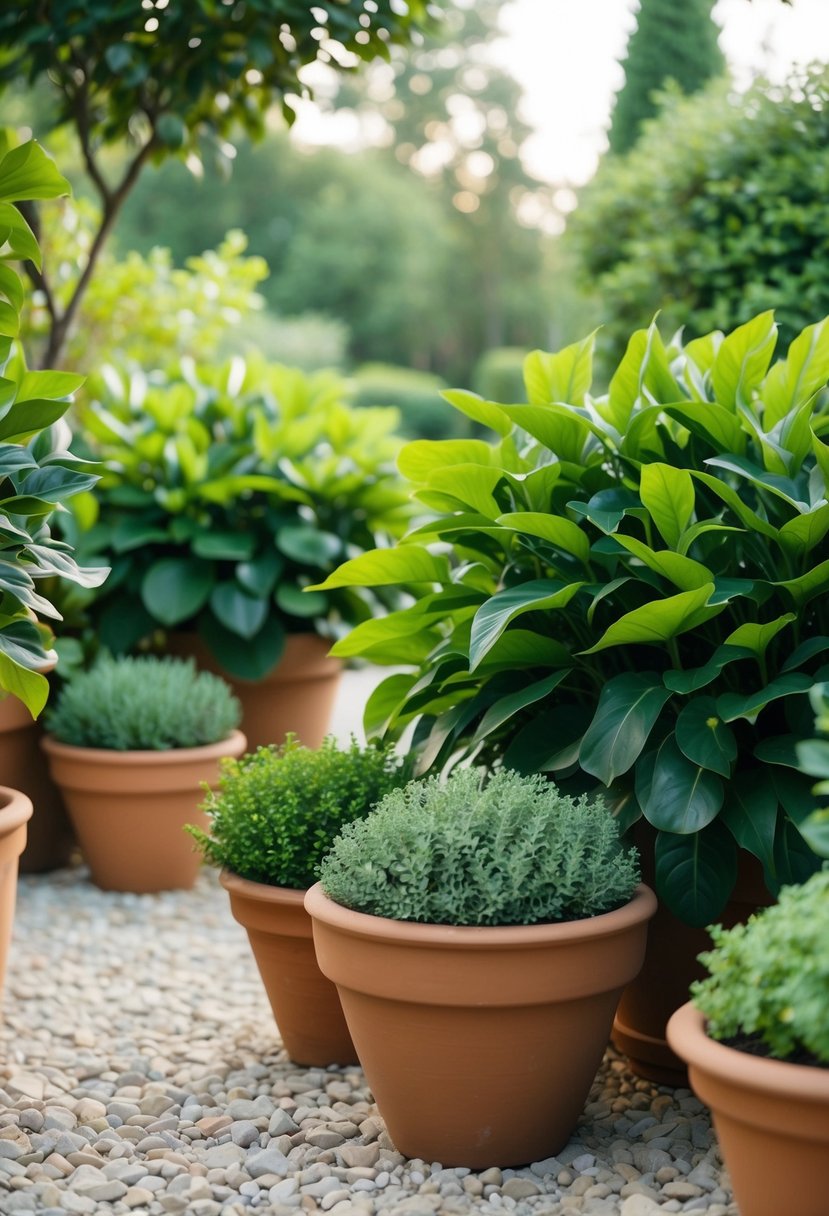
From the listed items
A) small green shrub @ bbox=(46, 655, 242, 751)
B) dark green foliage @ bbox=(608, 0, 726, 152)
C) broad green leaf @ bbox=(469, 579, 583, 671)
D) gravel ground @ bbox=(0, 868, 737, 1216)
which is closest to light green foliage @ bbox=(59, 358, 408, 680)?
small green shrub @ bbox=(46, 655, 242, 751)

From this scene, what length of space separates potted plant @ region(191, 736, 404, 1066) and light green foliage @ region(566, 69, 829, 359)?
8.59ft

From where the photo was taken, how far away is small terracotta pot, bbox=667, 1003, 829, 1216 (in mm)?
1512

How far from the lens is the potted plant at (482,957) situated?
6.25 ft

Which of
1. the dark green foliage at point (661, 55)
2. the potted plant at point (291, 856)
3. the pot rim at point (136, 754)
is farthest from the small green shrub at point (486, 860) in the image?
the dark green foliage at point (661, 55)

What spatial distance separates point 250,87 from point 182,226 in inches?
985

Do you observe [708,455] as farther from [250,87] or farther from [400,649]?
[250,87]

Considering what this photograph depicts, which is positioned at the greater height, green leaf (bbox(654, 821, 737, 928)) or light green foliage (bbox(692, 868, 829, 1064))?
light green foliage (bbox(692, 868, 829, 1064))

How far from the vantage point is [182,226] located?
91.2 feet

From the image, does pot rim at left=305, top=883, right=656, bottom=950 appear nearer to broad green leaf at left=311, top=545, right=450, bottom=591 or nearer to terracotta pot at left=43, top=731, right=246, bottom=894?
broad green leaf at left=311, top=545, right=450, bottom=591

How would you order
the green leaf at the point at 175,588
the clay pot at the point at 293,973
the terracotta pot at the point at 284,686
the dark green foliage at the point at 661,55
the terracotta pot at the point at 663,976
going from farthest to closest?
the dark green foliage at the point at 661,55
the terracotta pot at the point at 284,686
the green leaf at the point at 175,588
the clay pot at the point at 293,973
the terracotta pot at the point at 663,976

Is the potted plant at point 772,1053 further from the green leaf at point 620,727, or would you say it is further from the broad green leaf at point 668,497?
the broad green leaf at point 668,497

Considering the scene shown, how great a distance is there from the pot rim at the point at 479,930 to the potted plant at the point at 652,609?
189mm

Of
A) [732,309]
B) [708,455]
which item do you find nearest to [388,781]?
[708,455]

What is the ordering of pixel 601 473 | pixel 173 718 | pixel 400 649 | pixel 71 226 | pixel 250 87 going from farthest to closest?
pixel 71 226 < pixel 250 87 < pixel 173 718 < pixel 400 649 < pixel 601 473
